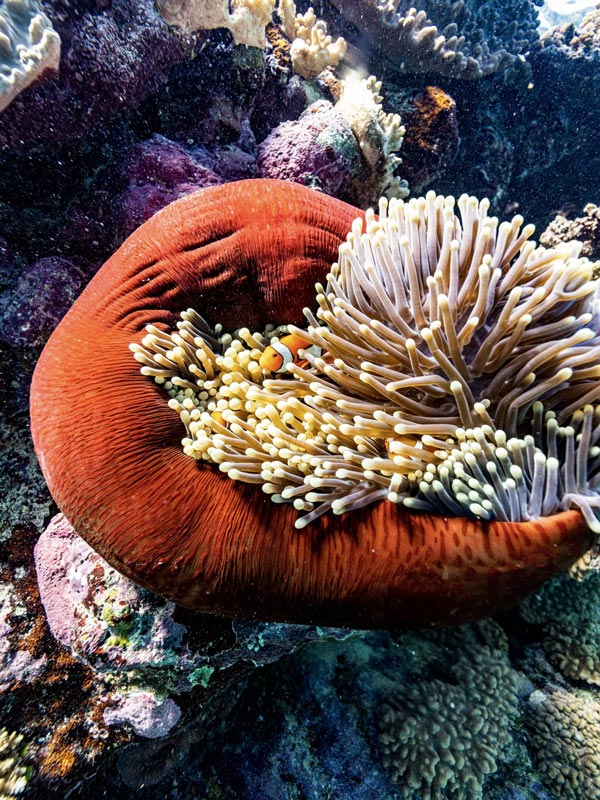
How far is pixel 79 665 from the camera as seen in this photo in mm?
1692

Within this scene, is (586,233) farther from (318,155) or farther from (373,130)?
(318,155)

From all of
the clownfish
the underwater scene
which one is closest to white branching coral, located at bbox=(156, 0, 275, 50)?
the underwater scene

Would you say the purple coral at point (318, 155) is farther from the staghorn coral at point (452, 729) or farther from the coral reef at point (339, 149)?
the staghorn coral at point (452, 729)

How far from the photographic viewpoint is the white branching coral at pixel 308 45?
2.93 meters

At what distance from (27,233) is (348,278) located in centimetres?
164

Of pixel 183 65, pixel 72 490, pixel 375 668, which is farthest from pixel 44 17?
pixel 375 668

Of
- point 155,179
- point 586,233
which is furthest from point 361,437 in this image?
point 586,233

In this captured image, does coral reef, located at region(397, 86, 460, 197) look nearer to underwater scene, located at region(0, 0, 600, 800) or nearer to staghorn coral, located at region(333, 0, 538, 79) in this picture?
underwater scene, located at region(0, 0, 600, 800)

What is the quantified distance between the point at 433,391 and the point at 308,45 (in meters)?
2.97

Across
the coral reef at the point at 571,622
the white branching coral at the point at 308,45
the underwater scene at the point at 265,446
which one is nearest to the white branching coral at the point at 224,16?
the underwater scene at the point at 265,446

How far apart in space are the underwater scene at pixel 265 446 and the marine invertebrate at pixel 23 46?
0.04ft

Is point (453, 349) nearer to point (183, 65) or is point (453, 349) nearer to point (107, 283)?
point (107, 283)

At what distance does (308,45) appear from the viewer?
9.84 ft

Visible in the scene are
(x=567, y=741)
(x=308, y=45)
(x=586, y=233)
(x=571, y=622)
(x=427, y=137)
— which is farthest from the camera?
(x=586, y=233)
